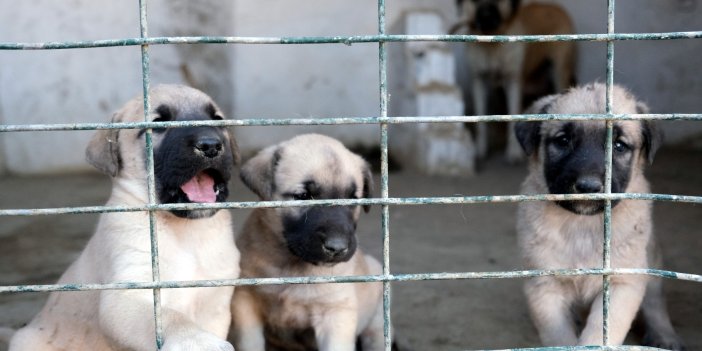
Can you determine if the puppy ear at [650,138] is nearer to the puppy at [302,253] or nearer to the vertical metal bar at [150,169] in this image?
the puppy at [302,253]

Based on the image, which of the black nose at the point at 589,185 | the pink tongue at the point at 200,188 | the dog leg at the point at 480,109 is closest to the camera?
the pink tongue at the point at 200,188

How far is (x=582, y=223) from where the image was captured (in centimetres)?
421

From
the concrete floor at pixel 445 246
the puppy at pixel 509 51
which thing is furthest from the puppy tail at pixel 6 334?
the puppy at pixel 509 51

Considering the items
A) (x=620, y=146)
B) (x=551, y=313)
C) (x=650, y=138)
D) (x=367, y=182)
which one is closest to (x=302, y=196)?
(x=367, y=182)

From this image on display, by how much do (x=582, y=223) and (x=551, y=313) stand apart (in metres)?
0.45

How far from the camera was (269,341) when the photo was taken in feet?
15.1

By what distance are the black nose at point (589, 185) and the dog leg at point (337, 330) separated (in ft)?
3.78

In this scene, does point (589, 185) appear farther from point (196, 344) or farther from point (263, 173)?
point (196, 344)

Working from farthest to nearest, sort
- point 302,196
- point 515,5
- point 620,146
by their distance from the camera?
point 515,5 < point 302,196 < point 620,146

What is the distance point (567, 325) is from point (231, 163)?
166 cm

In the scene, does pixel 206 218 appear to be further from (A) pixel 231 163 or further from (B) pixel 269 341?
(B) pixel 269 341

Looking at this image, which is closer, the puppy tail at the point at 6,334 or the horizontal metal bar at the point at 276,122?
the horizontal metal bar at the point at 276,122

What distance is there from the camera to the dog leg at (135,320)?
319 cm

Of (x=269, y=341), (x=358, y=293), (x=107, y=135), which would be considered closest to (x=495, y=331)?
(x=358, y=293)
